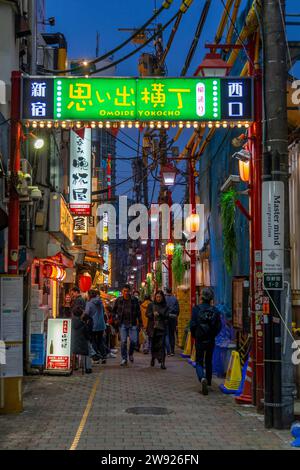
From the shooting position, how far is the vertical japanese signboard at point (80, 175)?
2417 centimetres

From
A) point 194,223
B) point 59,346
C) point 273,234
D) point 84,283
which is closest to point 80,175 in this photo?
point 194,223

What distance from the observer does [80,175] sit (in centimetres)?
2417

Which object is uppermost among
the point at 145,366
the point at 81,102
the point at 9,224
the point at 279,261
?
the point at 81,102

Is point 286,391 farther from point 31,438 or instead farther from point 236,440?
point 31,438

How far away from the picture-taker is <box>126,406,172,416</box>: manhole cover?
9969mm

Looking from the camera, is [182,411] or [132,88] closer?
[182,411]

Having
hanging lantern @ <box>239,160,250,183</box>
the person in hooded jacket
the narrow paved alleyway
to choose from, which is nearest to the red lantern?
the person in hooded jacket

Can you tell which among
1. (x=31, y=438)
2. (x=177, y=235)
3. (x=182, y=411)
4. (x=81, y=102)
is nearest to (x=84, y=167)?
(x=177, y=235)

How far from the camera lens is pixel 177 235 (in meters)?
32.3

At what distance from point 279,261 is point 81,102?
481cm

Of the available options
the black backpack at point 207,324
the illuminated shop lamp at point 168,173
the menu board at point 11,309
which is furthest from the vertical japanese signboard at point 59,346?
the illuminated shop lamp at point 168,173

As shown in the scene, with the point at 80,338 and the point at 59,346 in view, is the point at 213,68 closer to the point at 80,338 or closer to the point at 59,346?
the point at 80,338

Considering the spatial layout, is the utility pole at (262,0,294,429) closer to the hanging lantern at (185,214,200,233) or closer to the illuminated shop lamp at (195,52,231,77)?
the illuminated shop lamp at (195,52,231,77)

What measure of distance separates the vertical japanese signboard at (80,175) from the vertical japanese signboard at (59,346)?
1019 cm
